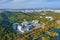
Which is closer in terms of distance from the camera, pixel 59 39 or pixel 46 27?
pixel 59 39

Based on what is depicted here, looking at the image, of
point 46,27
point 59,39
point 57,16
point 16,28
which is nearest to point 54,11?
point 57,16

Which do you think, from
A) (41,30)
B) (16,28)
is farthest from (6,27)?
(41,30)

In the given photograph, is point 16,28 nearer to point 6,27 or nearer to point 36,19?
point 6,27

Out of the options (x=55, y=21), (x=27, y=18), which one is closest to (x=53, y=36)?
(x=55, y=21)

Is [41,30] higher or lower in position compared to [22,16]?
lower

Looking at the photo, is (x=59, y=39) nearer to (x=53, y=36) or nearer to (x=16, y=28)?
(x=53, y=36)

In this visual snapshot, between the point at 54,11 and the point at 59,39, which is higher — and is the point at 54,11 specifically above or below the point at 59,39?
above

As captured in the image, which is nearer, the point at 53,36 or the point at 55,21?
the point at 53,36
